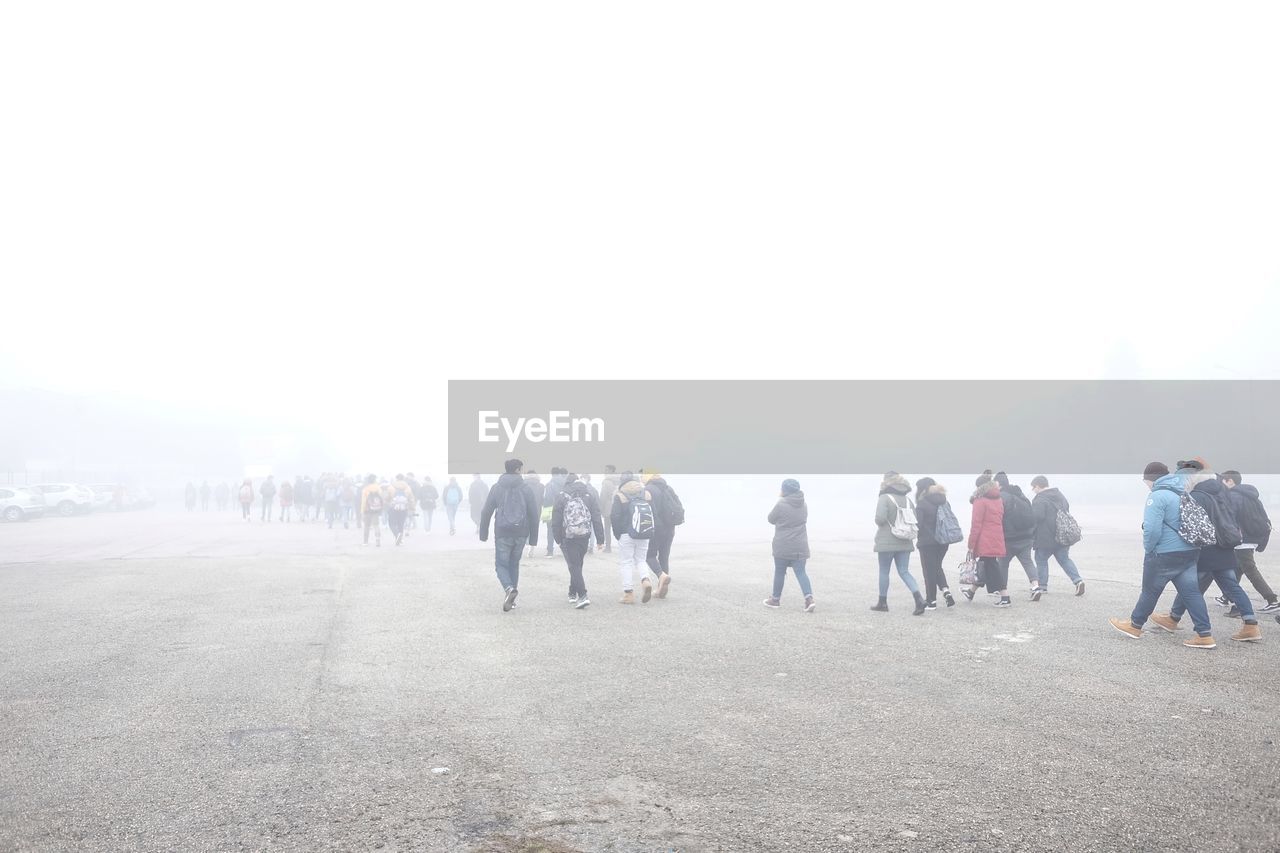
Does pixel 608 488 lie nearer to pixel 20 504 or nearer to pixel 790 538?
pixel 790 538

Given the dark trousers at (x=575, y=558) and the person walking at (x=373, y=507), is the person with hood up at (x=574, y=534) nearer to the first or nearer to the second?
the dark trousers at (x=575, y=558)

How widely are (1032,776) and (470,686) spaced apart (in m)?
4.07

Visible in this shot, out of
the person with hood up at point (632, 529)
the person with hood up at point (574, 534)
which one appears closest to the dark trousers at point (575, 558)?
the person with hood up at point (574, 534)

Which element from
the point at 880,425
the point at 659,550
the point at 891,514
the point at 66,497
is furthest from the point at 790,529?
the point at 880,425

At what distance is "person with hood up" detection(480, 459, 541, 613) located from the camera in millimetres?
10625

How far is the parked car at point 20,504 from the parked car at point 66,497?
98cm

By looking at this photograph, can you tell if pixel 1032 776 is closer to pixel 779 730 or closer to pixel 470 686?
pixel 779 730

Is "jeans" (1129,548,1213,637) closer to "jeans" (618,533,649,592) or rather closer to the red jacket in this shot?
the red jacket

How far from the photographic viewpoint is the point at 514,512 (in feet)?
35.1

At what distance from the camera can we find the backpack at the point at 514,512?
1062 cm

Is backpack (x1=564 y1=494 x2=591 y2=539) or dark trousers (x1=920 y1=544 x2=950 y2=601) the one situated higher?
backpack (x1=564 y1=494 x2=591 y2=539)

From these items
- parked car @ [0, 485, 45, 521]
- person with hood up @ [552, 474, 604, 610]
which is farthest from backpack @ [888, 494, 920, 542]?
parked car @ [0, 485, 45, 521]

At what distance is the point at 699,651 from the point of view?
7.91 metres

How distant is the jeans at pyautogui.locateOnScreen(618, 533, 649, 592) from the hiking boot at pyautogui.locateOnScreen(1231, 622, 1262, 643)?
21.2ft
